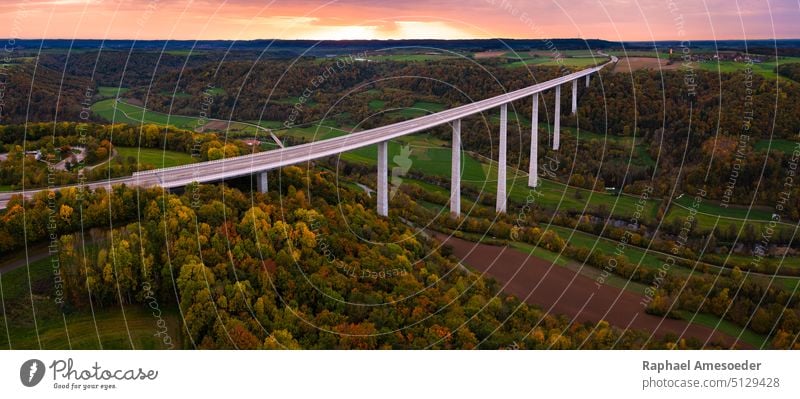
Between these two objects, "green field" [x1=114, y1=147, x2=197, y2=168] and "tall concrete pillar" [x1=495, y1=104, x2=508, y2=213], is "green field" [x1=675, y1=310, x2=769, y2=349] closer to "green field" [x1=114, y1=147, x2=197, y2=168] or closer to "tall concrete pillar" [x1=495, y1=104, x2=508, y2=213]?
"tall concrete pillar" [x1=495, y1=104, x2=508, y2=213]

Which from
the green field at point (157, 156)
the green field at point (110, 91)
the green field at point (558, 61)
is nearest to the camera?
the green field at point (157, 156)

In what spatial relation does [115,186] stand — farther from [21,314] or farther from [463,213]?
[463,213]

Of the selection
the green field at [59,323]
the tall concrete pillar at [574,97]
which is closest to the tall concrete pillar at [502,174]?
the tall concrete pillar at [574,97]

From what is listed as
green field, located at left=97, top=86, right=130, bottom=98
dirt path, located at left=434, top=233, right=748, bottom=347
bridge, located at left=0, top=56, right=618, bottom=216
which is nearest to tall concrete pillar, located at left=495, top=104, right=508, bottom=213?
bridge, located at left=0, top=56, right=618, bottom=216

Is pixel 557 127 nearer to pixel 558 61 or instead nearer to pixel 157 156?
pixel 558 61

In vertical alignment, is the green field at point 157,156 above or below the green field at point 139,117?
below

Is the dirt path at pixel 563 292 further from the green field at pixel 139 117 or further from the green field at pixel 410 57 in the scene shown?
the green field at pixel 410 57

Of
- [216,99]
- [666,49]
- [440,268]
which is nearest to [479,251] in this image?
[440,268]
